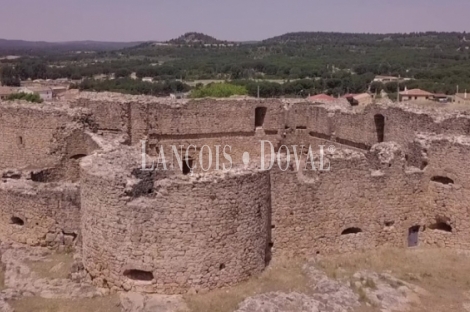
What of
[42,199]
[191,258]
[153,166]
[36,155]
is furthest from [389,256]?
[36,155]

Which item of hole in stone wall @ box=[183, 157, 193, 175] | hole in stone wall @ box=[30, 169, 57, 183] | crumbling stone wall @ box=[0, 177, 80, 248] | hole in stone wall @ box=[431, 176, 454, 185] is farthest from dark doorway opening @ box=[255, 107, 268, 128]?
crumbling stone wall @ box=[0, 177, 80, 248]

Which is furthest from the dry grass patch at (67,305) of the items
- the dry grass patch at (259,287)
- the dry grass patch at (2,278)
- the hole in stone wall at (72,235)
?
the hole in stone wall at (72,235)

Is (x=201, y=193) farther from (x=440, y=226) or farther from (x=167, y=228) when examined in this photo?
(x=440, y=226)

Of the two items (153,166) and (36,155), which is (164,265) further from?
(36,155)

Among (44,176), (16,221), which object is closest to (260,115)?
(44,176)

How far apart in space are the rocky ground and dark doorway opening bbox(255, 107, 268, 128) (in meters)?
9.05

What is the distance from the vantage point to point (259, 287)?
12.4 m

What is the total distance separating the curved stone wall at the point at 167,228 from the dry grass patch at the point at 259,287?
22 cm

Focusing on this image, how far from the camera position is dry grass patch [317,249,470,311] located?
12.5 metres

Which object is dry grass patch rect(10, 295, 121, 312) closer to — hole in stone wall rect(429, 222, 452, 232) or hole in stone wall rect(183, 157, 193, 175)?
hole in stone wall rect(429, 222, 452, 232)

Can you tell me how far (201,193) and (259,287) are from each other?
2.53m

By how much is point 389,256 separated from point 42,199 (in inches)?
338

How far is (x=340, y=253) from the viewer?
1439 cm

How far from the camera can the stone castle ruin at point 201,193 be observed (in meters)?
11.6
